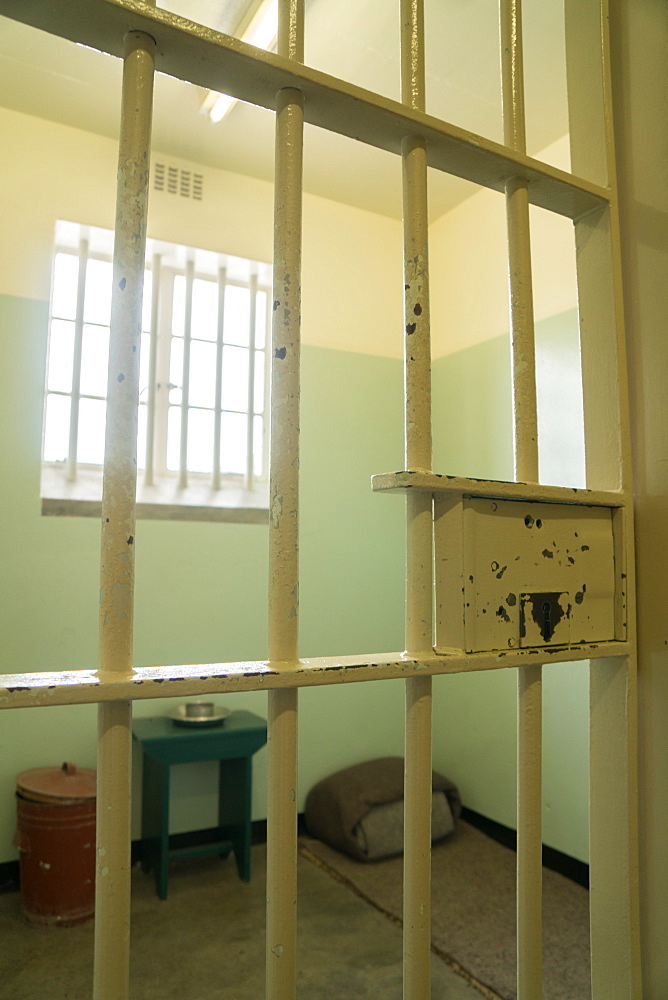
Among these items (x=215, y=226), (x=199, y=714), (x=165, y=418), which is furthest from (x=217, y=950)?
(x=215, y=226)

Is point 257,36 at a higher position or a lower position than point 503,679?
higher

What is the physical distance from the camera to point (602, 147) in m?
0.91

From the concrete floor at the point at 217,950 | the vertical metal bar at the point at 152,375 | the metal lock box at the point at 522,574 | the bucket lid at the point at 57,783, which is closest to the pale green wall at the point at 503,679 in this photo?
the concrete floor at the point at 217,950

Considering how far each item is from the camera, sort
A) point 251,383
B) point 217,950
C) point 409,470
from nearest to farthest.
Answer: point 409,470 → point 217,950 → point 251,383

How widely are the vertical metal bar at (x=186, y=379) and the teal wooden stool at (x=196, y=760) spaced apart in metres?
1.14

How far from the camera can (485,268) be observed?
3355 millimetres

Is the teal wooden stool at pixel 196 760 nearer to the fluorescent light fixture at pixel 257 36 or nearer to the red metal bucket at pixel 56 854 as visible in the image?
the red metal bucket at pixel 56 854

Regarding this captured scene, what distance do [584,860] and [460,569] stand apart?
247 centimetres

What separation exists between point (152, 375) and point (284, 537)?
278cm

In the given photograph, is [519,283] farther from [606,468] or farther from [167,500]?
[167,500]

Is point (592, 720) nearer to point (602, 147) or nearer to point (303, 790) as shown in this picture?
point (602, 147)

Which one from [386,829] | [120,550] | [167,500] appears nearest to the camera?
[120,550]

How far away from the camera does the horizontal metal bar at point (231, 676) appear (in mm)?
534

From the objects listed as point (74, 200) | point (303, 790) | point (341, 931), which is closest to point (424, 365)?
point (341, 931)
